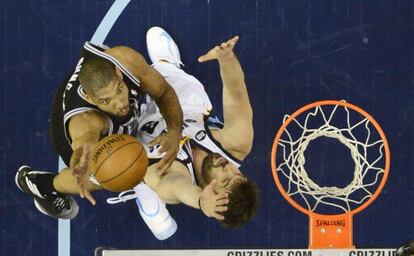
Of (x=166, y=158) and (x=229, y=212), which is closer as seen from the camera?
(x=166, y=158)

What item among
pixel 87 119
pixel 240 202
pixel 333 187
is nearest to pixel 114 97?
pixel 87 119

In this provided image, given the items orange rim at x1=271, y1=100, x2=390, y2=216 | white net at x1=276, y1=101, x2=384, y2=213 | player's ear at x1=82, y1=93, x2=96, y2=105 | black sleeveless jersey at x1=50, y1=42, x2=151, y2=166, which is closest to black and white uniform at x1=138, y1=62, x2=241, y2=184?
black sleeveless jersey at x1=50, y1=42, x2=151, y2=166

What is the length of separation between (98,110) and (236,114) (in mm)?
1080

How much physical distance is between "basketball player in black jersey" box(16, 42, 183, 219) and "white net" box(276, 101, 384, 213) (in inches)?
38.7

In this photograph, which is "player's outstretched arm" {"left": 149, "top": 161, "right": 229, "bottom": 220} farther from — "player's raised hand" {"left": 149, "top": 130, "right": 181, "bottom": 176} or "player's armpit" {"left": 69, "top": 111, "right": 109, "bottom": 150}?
"player's armpit" {"left": 69, "top": 111, "right": 109, "bottom": 150}

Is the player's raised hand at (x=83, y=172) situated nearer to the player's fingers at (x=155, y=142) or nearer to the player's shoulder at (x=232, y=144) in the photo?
the player's fingers at (x=155, y=142)

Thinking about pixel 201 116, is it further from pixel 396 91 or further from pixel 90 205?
pixel 396 91

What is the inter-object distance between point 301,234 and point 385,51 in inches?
51.1

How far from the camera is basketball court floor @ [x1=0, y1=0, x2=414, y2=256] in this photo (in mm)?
4652

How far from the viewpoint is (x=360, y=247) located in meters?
4.64

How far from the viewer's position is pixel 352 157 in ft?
15.3

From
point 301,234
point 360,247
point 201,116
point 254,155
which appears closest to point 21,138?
point 201,116

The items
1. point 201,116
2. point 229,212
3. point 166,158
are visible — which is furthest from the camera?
point 201,116

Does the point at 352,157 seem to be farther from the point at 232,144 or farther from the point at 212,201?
the point at 212,201
